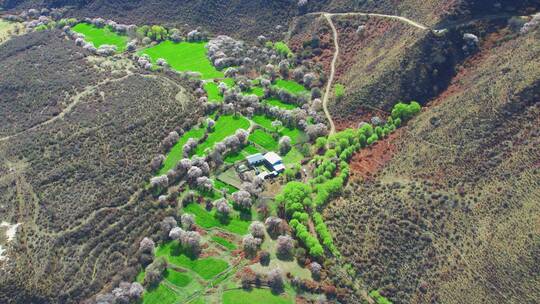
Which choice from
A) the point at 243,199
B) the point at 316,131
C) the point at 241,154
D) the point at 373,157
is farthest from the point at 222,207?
the point at 373,157

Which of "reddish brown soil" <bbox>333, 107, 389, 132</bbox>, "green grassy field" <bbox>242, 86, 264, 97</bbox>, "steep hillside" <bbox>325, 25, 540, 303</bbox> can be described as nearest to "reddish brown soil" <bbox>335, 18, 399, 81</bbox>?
"reddish brown soil" <bbox>333, 107, 389, 132</bbox>

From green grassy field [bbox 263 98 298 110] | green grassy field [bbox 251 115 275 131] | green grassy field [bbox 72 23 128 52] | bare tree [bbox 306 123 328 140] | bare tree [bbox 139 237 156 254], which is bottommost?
bare tree [bbox 139 237 156 254]

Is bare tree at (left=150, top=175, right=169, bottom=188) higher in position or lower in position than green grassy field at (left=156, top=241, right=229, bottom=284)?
higher

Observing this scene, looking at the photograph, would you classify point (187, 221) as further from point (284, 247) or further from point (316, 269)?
point (316, 269)

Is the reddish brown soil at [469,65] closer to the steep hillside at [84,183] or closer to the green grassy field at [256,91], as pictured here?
the green grassy field at [256,91]

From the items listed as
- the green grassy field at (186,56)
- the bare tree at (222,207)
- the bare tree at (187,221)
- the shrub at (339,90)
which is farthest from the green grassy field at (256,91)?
the bare tree at (187,221)

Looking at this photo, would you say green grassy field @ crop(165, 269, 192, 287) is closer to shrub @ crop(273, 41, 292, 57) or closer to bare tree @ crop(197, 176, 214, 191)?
bare tree @ crop(197, 176, 214, 191)
